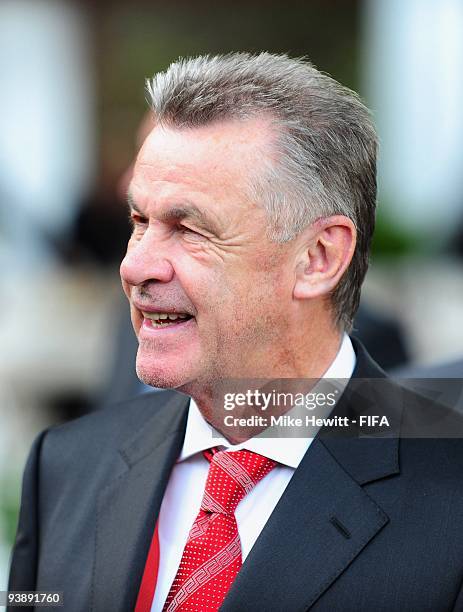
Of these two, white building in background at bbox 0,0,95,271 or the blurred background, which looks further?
white building in background at bbox 0,0,95,271

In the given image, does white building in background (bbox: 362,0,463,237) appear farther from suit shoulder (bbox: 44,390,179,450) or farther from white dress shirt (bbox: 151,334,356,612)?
white dress shirt (bbox: 151,334,356,612)

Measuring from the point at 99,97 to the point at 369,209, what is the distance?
1212 centimetres

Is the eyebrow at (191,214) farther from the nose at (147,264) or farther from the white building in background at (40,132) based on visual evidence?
the white building in background at (40,132)

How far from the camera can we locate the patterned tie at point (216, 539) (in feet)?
7.32

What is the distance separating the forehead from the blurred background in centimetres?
215

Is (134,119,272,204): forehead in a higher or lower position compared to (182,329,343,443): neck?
higher

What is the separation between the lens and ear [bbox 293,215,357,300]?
2.34m

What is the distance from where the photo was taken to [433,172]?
1020 centimetres

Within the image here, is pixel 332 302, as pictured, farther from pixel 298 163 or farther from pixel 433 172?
pixel 433 172

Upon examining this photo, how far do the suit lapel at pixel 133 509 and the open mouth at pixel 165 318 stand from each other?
0.36m

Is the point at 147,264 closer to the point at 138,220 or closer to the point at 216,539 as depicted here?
the point at 138,220

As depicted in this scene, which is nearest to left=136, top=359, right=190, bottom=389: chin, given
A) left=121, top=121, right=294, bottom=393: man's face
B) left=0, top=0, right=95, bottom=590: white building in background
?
left=121, top=121, right=294, bottom=393: man's face

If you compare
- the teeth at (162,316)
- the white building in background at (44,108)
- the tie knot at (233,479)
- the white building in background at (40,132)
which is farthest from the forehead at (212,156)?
the white building in background at (44,108)

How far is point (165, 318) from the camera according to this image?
2301 millimetres
